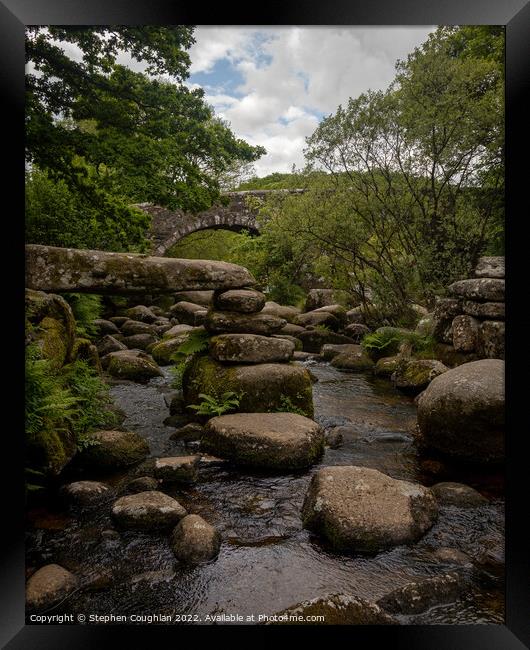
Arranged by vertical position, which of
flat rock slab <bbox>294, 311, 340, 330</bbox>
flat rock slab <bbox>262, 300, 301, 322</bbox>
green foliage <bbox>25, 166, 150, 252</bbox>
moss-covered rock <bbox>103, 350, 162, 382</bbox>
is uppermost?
green foliage <bbox>25, 166, 150, 252</bbox>

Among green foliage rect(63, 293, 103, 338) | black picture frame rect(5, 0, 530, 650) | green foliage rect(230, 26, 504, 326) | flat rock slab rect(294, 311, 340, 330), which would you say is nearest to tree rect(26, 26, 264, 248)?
black picture frame rect(5, 0, 530, 650)

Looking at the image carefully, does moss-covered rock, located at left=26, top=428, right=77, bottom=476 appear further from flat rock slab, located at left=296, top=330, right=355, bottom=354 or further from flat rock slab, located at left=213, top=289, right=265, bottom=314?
flat rock slab, located at left=296, top=330, right=355, bottom=354

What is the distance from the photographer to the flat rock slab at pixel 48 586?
272 centimetres

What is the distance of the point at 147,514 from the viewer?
378 centimetres

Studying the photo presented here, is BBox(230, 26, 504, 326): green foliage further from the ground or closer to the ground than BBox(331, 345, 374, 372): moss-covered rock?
further from the ground

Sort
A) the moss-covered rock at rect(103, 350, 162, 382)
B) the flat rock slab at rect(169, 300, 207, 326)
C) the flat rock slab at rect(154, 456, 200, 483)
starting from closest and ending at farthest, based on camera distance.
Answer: the flat rock slab at rect(154, 456, 200, 483)
the moss-covered rock at rect(103, 350, 162, 382)
the flat rock slab at rect(169, 300, 207, 326)

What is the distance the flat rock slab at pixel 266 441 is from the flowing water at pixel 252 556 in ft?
0.61

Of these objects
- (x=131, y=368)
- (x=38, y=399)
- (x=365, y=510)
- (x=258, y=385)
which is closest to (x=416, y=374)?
(x=258, y=385)

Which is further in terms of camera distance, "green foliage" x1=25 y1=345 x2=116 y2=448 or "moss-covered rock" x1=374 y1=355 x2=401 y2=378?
"moss-covered rock" x1=374 y1=355 x2=401 y2=378

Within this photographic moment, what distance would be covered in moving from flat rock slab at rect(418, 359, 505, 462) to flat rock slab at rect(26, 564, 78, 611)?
14.9ft

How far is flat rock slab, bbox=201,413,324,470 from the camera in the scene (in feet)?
16.9

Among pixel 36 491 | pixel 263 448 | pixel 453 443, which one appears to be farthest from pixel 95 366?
pixel 453 443

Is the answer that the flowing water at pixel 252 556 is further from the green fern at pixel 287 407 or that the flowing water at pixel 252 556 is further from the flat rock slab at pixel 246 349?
the flat rock slab at pixel 246 349
